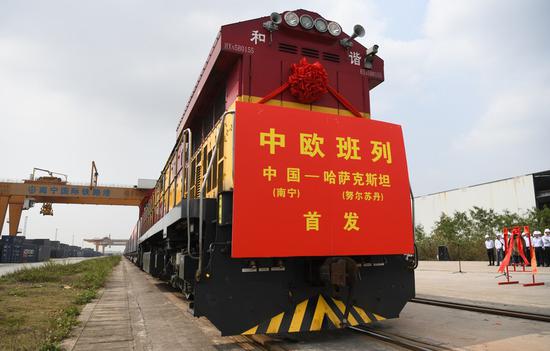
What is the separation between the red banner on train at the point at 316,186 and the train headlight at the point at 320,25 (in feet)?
4.76

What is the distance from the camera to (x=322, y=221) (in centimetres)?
429

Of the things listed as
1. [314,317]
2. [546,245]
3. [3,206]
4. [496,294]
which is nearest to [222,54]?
[314,317]

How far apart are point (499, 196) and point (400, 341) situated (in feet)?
99.1

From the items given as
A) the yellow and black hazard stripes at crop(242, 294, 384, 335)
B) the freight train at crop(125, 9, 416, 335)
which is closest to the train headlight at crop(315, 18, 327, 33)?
the freight train at crop(125, 9, 416, 335)

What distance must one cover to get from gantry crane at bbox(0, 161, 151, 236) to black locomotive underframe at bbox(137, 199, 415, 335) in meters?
30.5

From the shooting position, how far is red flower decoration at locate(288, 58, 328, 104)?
502cm

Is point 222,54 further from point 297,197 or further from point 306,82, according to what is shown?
point 297,197

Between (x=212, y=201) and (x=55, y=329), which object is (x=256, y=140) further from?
(x=55, y=329)

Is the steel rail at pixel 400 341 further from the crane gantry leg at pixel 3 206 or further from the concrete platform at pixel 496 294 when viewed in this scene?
the crane gantry leg at pixel 3 206

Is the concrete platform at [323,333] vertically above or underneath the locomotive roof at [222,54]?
underneath

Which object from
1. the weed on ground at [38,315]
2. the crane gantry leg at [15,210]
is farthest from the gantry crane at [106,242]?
the weed on ground at [38,315]

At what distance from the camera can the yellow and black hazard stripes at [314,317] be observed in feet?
13.6

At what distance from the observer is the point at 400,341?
14.5ft

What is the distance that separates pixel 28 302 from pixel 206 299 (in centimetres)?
627
